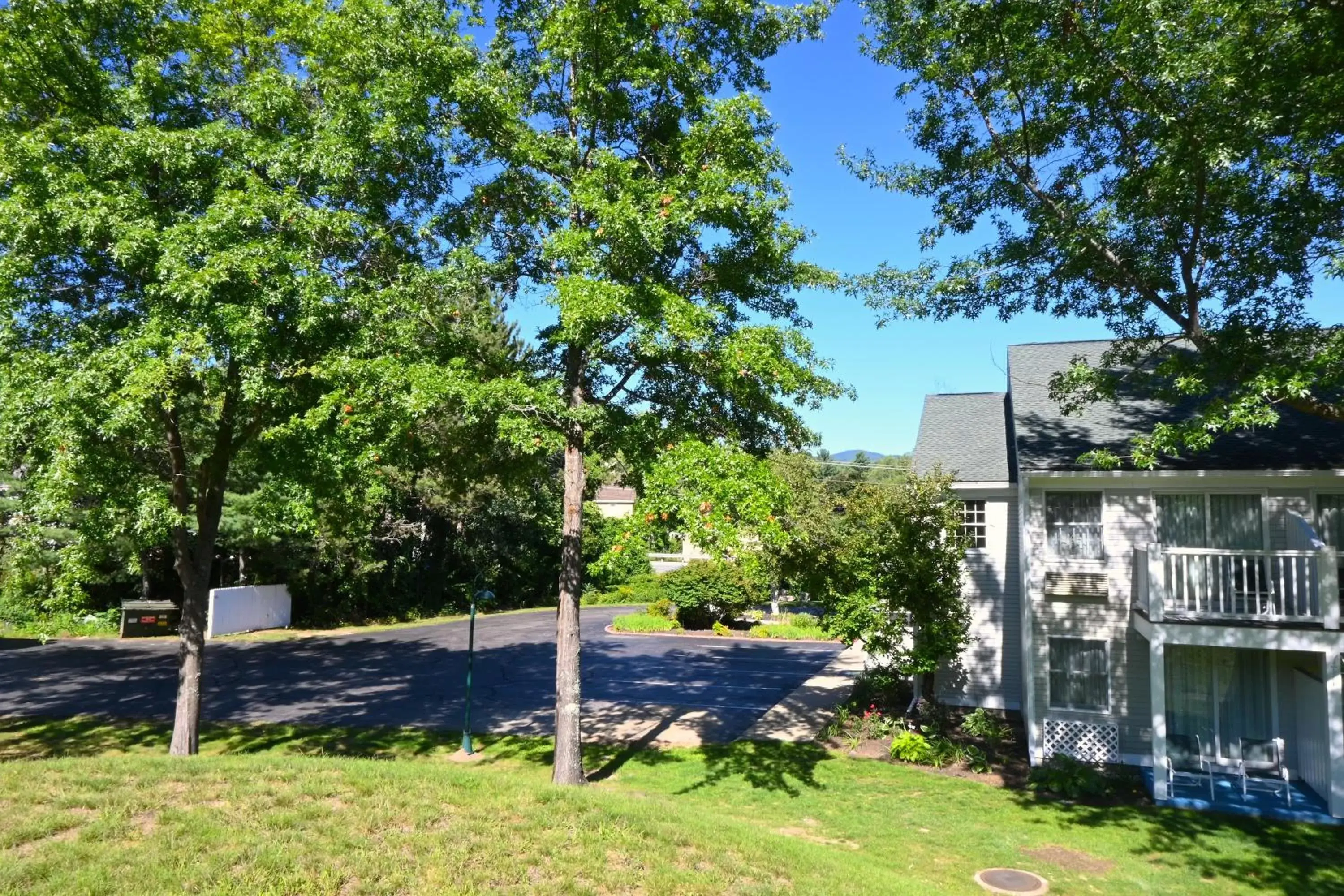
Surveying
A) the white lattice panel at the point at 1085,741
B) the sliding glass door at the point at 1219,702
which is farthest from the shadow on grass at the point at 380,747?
the sliding glass door at the point at 1219,702

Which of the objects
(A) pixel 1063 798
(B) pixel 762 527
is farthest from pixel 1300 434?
(B) pixel 762 527

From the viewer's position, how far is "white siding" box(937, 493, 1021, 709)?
52.0 ft

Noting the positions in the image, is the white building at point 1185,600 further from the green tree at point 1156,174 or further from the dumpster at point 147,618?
the dumpster at point 147,618

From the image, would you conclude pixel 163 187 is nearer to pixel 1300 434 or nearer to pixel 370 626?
pixel 1300 434

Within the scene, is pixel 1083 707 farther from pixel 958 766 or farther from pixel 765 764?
pixel 765 764

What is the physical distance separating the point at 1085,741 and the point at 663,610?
21287mm

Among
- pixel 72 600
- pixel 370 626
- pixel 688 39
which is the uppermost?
pixel 688 39

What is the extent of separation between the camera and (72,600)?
34.9 feet

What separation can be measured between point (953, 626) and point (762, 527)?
6749 millimetres

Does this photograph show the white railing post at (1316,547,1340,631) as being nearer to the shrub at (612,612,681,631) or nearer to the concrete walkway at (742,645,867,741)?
the concrete walkway at (742,645,867,741)

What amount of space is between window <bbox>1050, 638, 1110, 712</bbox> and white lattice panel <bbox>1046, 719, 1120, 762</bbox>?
42 centimetres

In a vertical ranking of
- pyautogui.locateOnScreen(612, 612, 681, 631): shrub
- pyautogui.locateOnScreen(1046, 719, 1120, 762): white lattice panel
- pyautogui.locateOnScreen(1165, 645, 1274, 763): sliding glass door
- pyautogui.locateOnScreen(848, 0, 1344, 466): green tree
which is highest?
pyautogui.locateOnScreen(848, 0, 1344, 466): green tree

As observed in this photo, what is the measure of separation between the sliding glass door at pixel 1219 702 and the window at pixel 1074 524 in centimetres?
203

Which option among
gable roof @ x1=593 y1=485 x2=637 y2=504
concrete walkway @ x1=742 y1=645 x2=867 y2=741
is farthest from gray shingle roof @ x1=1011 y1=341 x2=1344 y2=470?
gable roof @ x1=593 y1=485 x2=637 y2=504
